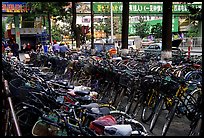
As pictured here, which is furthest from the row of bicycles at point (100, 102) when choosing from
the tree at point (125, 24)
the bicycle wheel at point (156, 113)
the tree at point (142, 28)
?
the tree at point (142, 28)

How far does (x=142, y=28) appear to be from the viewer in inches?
1698

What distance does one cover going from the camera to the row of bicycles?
3.70 m

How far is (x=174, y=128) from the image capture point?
6.55 m

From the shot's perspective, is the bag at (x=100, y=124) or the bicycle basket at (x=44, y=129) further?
the bag at (x=100, y=124)

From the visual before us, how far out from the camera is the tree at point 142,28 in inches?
1673

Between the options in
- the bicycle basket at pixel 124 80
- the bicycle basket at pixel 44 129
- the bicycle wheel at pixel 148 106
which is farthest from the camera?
the bicycle basket at pixel 124 80

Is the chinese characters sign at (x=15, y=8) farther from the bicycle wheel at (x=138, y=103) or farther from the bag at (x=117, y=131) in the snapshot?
the bag at (x=117, y=131)

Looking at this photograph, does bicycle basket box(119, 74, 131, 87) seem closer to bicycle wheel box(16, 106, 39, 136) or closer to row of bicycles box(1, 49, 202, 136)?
row of bicycles box(1, 49, 202, 136)

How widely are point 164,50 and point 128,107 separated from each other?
4.97m

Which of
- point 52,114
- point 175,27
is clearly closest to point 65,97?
point 52,114

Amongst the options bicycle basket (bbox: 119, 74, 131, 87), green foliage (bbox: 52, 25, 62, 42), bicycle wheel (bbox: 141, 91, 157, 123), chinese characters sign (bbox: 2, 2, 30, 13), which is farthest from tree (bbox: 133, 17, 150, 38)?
bicycle wheel (bbox: 141, 91, 157, 123)

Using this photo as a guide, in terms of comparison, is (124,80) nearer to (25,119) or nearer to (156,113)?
(156,113)

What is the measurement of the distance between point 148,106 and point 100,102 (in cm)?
148

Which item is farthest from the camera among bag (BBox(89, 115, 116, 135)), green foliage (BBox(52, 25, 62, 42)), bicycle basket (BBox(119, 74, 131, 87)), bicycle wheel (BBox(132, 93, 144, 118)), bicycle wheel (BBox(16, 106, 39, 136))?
green foliage (BBox(52, 25, 62, 42))
